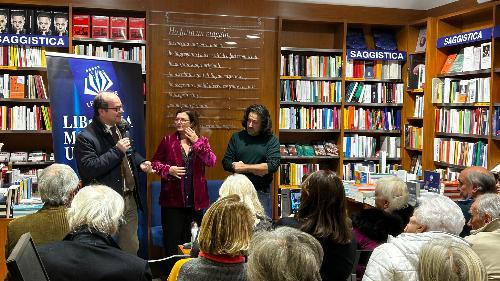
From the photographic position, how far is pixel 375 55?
6930 mm

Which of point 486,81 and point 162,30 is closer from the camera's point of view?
point 486,81

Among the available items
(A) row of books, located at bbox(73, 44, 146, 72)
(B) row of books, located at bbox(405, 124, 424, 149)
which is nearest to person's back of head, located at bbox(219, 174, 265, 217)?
(A) row of books, located at bbox(73, 44, 146, 72)

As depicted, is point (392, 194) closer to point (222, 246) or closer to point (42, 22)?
point (222, 246)

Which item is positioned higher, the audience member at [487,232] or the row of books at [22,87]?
the row of books at [22,87]

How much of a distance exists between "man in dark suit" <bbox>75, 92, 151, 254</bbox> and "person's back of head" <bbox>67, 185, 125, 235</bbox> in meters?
1.60

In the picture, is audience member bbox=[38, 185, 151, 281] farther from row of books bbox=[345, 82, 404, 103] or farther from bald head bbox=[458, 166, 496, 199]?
row of books bbox=[345, 82, 404, 103]

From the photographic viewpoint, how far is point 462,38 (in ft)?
20.0

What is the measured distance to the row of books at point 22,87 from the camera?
5.83 metres

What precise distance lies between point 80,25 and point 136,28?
59 cm

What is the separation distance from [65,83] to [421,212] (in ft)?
11.2

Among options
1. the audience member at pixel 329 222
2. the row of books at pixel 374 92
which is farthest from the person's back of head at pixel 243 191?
the row of books at pixel 374 92

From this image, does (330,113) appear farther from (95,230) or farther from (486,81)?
(95,230)

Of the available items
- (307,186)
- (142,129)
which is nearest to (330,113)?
(142,129)

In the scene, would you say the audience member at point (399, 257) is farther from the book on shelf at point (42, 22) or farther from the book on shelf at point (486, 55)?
the book on shelf at point (42, 22)
